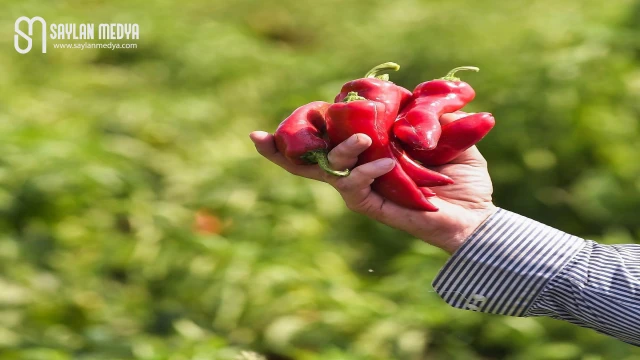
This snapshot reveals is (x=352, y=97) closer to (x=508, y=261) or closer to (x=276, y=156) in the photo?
(x=276, y=156)

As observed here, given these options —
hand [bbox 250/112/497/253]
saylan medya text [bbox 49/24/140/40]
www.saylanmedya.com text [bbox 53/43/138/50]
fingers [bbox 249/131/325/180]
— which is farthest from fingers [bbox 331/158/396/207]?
saylan medya text [bbox 49/24/140/40]

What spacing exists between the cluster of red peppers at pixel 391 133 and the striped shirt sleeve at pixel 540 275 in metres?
0.17

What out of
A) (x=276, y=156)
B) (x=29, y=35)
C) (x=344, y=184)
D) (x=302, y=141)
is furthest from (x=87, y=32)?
(x=344, y=184)

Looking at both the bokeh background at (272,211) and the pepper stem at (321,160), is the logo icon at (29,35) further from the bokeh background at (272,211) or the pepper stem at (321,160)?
the pepper stem at (321,160)

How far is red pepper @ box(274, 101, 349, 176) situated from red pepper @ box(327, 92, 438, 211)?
0.05 metres

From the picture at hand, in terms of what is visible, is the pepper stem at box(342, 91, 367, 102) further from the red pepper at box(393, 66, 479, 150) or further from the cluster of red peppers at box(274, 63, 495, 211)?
the red pepper at box(393, 66, 479, 150)

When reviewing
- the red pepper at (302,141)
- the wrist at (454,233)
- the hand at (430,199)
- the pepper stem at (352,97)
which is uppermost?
the pepper stem at (352,97)

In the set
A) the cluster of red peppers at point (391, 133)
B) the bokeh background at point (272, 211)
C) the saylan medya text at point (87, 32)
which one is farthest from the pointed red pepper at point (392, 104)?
the saylan medya text at point (87, 32)

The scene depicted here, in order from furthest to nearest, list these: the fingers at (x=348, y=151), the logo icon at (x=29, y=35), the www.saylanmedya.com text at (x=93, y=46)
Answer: the www.saylanmedya.com text at (x=93, y=46) → the logo icon at (x=29, y=35) → the fingers at (x=348, y=151)

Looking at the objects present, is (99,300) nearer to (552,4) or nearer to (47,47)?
(47,47)

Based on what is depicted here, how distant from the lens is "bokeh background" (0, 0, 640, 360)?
9.90 ft

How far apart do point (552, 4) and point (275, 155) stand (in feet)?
15.3

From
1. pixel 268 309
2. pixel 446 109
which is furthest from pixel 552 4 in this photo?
pixel 446 109

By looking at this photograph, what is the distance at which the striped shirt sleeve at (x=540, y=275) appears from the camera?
1702 millimetres
